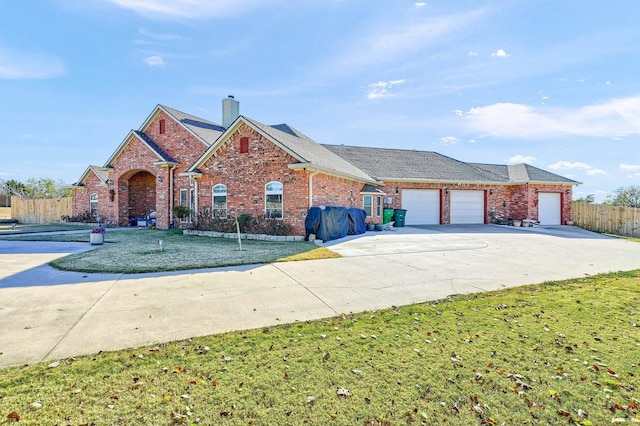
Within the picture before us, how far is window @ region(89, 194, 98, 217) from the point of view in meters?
23.2

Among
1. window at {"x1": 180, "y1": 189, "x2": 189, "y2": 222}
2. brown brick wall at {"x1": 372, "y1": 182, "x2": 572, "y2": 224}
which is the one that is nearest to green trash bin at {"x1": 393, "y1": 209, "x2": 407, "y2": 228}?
brown brick wall at {"x1": 372, "y1": 182, "x2": 572, "y2": 224}

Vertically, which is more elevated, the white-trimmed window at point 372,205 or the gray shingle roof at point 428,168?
the gray shingle roof at point 428,168

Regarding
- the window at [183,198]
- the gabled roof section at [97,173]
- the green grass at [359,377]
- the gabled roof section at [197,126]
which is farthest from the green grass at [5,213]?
the green grass at [359,377]

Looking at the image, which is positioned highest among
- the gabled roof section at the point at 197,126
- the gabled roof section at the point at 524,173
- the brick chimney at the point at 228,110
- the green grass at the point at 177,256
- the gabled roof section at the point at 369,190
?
the brick chimney at the point at 228,110

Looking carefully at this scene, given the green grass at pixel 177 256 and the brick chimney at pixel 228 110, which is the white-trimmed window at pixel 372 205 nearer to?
the green grass at pixel 177 256

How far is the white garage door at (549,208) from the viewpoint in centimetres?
2284

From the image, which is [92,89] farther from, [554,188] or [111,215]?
[554,188]

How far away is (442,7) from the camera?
9469mm

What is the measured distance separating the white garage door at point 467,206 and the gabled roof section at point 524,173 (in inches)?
107

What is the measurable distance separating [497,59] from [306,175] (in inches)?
338

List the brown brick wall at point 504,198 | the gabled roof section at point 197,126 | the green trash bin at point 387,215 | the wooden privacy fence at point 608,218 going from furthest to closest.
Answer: the brown brick wall at point 504,198, the gabled roof section at point 197,126, the green trash bin at point 387,215, the wooden privacy fence at point 608,218

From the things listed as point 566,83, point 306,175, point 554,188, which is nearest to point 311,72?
point 306,175

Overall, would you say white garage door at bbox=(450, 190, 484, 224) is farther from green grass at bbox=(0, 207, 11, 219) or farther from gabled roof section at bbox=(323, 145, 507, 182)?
green grass at bbox=(0, 207, 11, 219)

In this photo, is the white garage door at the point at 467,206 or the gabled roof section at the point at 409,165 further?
the white garage door at the point at 467,206
